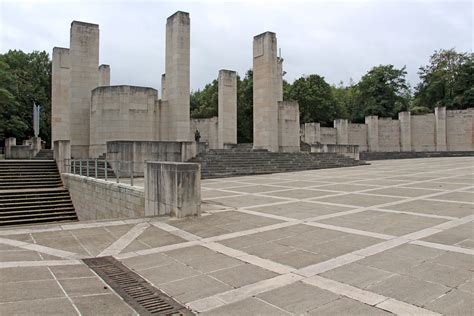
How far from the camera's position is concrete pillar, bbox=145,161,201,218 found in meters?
7.12

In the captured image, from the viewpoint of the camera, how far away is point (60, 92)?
95.5 feet

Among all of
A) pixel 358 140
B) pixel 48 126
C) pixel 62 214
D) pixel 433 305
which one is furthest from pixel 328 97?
pixel 433 305

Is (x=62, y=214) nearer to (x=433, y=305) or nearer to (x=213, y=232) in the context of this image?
(x=213, y=232)

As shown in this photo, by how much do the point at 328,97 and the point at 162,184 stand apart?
1852 inches

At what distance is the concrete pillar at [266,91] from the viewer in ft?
95.8

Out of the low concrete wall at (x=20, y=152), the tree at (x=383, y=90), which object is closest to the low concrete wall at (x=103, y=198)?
the low concrete wall at (x=20, y=152)

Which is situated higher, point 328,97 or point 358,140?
point 328,97

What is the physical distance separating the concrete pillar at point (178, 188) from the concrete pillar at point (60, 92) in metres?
23.7

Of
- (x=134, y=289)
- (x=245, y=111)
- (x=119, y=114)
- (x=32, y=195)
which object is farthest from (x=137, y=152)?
(x=245, y=111)

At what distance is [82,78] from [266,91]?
13623 mm

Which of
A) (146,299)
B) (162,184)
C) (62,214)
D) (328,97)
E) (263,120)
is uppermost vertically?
(328,97)

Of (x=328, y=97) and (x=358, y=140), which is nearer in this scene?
(x=358, y=140)

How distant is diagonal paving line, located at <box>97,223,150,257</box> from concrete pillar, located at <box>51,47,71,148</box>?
977 inches

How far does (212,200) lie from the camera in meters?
9.63
